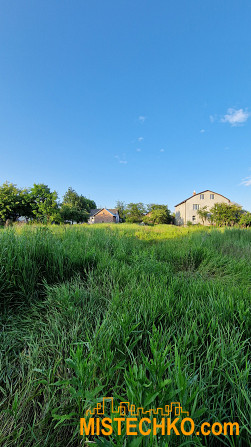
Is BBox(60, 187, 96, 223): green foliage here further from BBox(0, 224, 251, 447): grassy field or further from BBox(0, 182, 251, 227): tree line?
BBox(0, 224, 251, 447): grassy field

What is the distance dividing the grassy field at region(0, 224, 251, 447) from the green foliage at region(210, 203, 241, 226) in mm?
35106

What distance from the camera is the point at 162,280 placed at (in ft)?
6.65

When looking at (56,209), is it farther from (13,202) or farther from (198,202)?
(198,202)

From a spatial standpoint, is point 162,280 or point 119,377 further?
point 162,280

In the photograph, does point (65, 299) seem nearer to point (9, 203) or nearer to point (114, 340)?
point (114, 340)

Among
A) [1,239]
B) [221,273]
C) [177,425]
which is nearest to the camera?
[177,425]

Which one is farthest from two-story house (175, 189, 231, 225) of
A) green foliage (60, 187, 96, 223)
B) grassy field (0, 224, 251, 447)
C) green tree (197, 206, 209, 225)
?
grassy field (0, 224, 251, 447)

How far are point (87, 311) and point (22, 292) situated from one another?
862 millimetres

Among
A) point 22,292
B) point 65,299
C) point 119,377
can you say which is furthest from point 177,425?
point 22,292

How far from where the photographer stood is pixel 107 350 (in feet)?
3.15

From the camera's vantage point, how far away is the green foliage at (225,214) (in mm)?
32688

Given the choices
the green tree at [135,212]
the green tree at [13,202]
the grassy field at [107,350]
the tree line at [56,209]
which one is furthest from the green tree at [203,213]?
the grassy field at [107,350]

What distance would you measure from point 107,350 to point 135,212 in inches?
2157

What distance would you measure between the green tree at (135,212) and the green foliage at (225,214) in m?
22.4
